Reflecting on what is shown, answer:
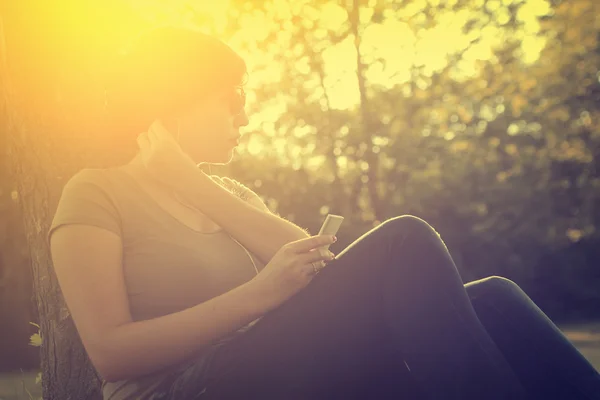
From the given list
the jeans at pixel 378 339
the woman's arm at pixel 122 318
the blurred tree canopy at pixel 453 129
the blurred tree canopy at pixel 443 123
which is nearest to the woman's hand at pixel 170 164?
the woman's arm at pixel 122 318

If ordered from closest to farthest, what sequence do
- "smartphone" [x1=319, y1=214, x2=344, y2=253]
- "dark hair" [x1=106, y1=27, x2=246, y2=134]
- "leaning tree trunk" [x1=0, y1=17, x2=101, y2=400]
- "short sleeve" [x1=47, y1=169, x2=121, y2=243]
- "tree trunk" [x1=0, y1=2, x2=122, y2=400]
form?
"short sleeve" [x1=47, y1=169, x2=121, y2=243] → "smartphone" [x1=319, y1=214, x2=344, y2=253] → "dark hair" [x1=106, y1=27, x2=246, y2=134] → "leaning tree trunk" [x1=0, y1=17, x2=101, y2=400] → "tree trunk" [x1=0, y1=2, x2=122, y2=400]

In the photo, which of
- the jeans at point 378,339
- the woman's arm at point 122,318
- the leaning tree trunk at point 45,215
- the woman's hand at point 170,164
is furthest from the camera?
the leaning tree trunk at point 45,215

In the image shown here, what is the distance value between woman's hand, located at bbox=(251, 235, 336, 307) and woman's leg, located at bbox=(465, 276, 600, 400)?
68 centimetres

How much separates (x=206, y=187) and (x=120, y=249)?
392mm

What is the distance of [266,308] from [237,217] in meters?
0.44

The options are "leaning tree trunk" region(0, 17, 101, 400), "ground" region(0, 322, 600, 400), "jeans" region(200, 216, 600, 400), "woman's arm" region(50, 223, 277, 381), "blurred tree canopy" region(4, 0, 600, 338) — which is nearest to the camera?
"jeans" region(200, 216, 600, 400)

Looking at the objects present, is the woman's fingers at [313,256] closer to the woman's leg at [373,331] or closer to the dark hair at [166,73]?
the woman's leg at [373,331]

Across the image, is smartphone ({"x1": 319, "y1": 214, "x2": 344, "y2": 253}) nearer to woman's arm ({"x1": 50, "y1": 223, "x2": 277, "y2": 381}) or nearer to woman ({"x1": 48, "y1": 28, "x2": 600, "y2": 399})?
woman ({"x1": 48, "y1": 28, "x2": 600, "y2": 399})

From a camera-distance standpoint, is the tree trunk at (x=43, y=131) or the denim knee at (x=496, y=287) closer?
the denim knee at (x=496, y=287)

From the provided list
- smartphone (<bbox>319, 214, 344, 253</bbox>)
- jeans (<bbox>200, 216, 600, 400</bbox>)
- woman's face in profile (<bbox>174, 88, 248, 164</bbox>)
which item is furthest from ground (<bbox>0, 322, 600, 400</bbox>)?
jeans (<bbox>200, 216, 600, 400</bbox>)

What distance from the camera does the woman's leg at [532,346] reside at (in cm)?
237

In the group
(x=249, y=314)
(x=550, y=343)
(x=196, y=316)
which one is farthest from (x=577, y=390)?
(x=196, y=316)

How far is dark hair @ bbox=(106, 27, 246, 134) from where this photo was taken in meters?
2.74

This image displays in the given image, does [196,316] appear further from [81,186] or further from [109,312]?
[81,186]
